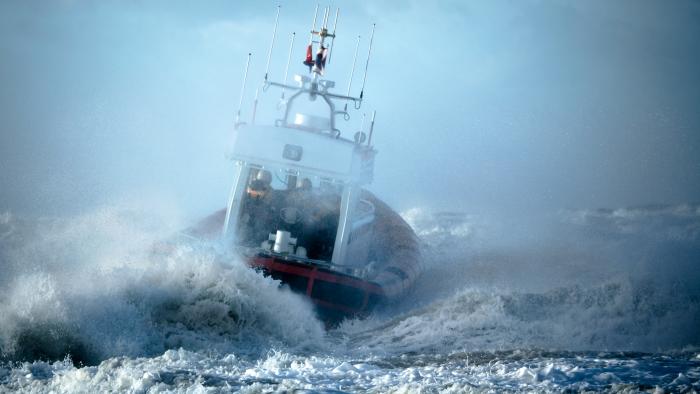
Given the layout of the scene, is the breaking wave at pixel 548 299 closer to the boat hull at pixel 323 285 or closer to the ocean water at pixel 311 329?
the ocean water at pixel 311 329

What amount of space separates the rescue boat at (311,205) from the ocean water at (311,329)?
47cm

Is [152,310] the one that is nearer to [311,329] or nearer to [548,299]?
[311,329]

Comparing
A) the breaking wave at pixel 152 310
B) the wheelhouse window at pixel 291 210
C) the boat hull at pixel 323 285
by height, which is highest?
the wheelhouse window at pixel 291 210

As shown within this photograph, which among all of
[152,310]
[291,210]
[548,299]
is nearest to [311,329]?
[152,310]

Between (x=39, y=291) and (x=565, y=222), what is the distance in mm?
19582

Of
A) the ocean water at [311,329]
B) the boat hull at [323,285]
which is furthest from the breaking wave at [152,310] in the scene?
the boat hull at [323,285]

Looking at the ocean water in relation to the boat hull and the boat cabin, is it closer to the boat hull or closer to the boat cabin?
the boat hull

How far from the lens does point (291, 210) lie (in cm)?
1212

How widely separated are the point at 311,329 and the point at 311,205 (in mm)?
3249

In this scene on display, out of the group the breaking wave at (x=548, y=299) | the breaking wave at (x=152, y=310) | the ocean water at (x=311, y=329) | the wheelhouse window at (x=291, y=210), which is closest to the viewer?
the ocean water at (x=311, y=329)

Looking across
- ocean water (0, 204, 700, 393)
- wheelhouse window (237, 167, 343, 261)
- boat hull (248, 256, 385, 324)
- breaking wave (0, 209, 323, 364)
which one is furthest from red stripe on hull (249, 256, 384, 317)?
wheelhouse window (237, 167, 343, 261)

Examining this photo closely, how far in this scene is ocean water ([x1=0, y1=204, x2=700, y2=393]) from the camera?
237 inches

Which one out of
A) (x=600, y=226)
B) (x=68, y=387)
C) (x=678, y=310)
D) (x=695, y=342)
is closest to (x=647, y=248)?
(x=600, y=226)

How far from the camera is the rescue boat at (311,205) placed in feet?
35.6
